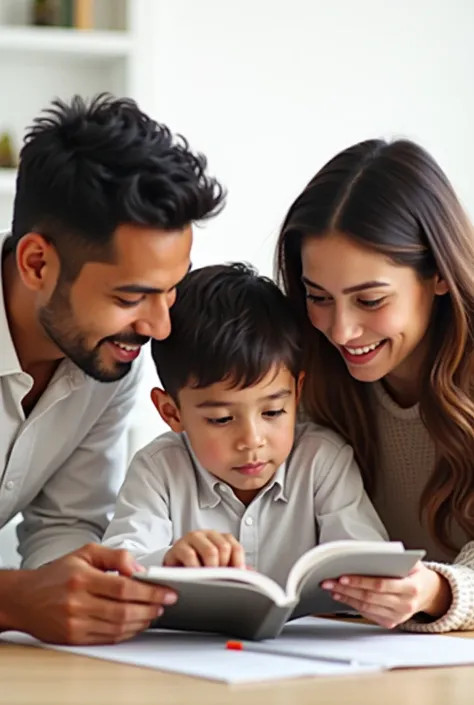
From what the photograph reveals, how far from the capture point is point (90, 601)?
4.89 ft

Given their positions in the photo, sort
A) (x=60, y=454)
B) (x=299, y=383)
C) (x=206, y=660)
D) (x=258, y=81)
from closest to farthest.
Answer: (x=206, y=660) → (x=299, y=383) → (x=60, y=454) → (x=258, y=81)

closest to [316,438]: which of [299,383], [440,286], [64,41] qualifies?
[299,383]

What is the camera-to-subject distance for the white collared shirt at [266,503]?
6.19 ft

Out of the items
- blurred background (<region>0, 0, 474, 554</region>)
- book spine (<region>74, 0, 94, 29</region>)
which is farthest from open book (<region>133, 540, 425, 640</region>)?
book spine (<region>74, 0, 94, 29</region>)

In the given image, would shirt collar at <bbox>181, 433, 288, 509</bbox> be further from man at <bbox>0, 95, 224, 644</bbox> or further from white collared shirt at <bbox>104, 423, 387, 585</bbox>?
man at <bbox>0, 95, 224, 644</bbox>

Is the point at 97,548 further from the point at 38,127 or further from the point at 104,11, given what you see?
the point at 104,11

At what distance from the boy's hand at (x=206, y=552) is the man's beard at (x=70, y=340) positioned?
0.39m

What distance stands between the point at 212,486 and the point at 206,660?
54 cm

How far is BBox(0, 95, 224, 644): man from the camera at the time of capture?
5.78 ft

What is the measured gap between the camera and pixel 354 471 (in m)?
1.98

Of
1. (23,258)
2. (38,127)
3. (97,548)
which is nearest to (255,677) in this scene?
(97,548)

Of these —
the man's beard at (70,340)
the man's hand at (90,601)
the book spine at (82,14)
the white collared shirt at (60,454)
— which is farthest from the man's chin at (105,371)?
the book spine at (82,14)

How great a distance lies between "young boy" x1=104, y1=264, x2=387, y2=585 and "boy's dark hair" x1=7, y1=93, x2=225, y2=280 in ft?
0.56

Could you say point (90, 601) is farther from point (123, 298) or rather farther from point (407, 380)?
point (407, 380)
